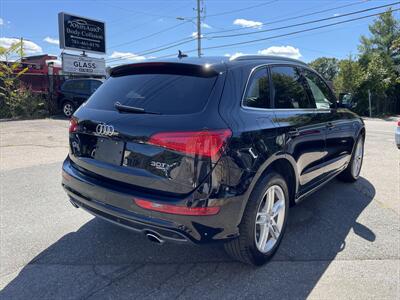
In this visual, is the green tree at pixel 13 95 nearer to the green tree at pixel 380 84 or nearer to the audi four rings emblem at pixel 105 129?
the audi four rings emblem at pixel 105 129

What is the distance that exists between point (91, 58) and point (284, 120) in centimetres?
1632

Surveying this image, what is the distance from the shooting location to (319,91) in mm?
4301

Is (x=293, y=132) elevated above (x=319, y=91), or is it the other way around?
(x=319, y=91)

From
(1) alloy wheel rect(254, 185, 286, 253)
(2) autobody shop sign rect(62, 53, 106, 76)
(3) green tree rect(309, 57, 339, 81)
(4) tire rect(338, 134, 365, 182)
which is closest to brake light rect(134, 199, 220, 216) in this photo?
(1) alloy wheel rect(254, 185, 286, 253)

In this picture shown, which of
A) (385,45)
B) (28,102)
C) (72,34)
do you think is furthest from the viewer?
(385,45)

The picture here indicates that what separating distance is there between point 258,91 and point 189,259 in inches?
64.7

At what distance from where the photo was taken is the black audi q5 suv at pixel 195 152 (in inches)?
95.3

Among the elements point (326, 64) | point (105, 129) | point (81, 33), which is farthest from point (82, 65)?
point (326, 64)

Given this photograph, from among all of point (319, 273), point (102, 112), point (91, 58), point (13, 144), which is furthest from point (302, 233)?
point (91, 58)

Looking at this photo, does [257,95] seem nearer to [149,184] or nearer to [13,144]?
[149,184]

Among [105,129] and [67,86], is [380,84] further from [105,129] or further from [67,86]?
[105,129]

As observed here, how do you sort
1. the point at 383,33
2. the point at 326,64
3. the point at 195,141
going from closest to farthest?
the point at 195,141
the point at 383,33
the point at 326,64

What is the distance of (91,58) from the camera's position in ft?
57.6

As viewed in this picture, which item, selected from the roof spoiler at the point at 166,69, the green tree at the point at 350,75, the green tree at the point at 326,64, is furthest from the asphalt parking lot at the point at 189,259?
the green tree at the point at 326,64
